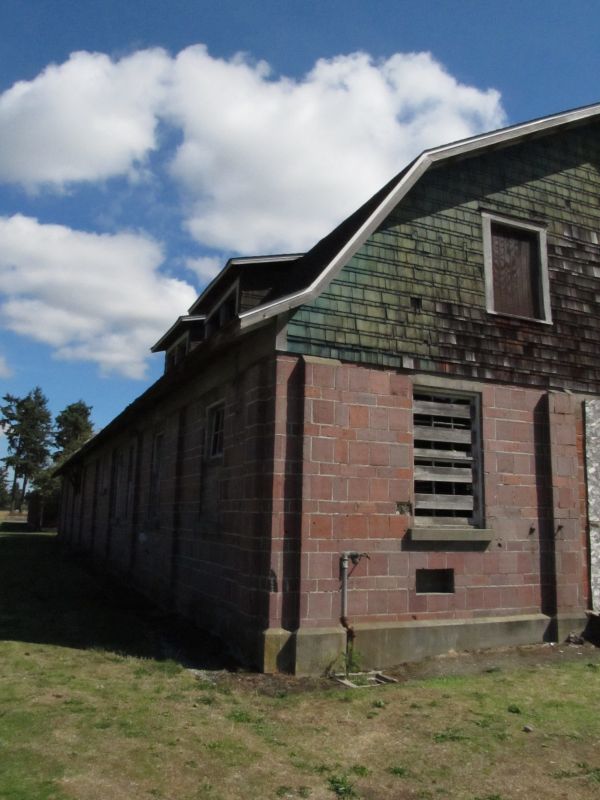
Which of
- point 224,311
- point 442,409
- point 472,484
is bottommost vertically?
point 472,484

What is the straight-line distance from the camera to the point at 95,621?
35.0 ft

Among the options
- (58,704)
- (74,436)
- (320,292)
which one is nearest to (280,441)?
(320,292)

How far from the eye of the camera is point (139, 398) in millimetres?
14102

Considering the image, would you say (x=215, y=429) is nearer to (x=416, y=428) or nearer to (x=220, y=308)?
(x=416, y=428)

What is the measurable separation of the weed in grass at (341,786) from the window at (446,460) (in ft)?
14.8

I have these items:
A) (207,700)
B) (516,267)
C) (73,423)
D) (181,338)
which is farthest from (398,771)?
(73,423)

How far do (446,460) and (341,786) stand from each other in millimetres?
5354

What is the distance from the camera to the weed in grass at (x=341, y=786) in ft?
14.6

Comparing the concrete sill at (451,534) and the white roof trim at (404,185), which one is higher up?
the white roof trim at (404,185)

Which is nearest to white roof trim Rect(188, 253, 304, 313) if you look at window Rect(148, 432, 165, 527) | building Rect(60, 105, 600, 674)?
building Rect(60, 105, 600, 674)

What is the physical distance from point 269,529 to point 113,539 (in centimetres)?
1247

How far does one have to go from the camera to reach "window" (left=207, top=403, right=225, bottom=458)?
1062 cm

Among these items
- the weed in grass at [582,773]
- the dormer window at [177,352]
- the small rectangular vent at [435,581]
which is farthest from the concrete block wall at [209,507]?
the weed in grass at [582,773]

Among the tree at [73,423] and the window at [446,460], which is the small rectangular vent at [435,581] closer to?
the window at [446,460]
